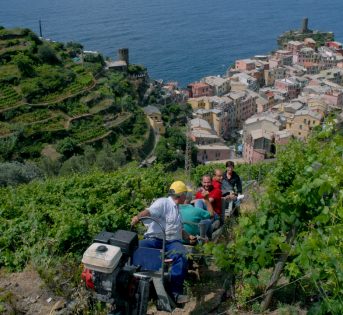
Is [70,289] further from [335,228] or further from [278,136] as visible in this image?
[278,136]

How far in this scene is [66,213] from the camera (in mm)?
4965

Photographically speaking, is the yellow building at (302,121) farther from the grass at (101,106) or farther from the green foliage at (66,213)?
the green foliage at (66,213)

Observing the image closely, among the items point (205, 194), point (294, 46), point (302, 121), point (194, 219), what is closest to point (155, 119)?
point (302, 121)

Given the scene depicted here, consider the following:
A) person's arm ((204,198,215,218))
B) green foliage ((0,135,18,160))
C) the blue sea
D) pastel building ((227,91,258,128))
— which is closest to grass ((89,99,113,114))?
green foliage ((0,135,18,160))

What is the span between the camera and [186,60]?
6738cm

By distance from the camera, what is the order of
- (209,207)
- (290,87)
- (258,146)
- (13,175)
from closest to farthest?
(209,207), (13,175), (258,146), (290,87)

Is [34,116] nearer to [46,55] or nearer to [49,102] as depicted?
[49,102]

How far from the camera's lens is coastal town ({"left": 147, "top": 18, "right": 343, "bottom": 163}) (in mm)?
37844

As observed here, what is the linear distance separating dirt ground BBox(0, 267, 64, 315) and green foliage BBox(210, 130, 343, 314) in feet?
5.31

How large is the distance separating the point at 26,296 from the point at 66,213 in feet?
4.35

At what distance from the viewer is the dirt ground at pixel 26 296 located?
357 centimetres

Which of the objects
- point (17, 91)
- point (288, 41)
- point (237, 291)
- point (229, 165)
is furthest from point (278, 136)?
point (288, 41)

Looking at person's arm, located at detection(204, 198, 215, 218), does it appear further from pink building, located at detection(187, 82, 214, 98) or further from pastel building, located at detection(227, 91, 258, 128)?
pink building, located at detection(187, 82, 214, 98)

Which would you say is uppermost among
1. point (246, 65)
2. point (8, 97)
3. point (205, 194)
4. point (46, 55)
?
point (205, 194)
